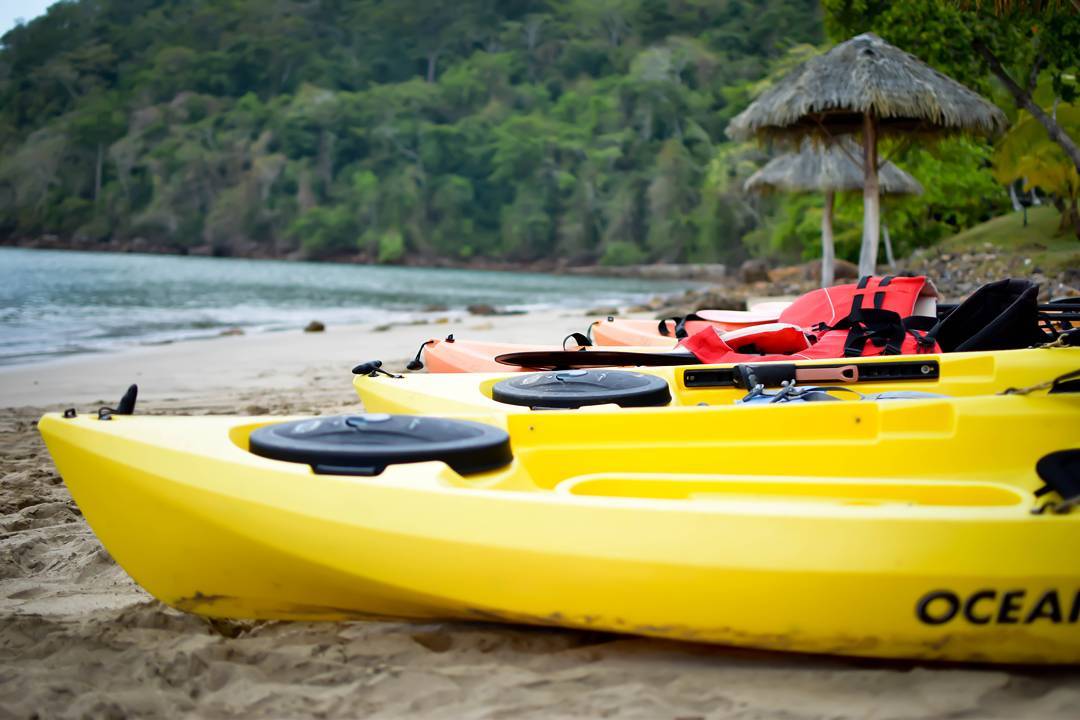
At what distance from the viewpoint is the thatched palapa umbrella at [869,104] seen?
871 centimetres

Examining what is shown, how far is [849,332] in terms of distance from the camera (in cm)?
385

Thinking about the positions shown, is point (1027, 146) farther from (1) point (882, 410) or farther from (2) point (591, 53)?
(2) point (591, 53)

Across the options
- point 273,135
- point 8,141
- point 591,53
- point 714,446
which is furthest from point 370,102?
point 714,446

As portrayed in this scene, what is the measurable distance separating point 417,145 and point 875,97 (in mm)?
56237

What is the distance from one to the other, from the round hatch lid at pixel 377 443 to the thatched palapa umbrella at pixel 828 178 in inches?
496

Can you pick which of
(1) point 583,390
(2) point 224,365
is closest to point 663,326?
(1) point 583,390

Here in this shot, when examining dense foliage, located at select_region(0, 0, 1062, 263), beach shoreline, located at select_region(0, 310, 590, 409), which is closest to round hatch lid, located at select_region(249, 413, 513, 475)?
beach shoreline, located at select_region(0, 310, 590, 409)

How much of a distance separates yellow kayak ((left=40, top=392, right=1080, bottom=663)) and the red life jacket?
169 cm

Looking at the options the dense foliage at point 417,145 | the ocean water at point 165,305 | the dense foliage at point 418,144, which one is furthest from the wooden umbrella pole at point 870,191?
the dense foliage at point 417,145

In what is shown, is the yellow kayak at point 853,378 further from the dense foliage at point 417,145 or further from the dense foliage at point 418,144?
the dense foliage at point 417,145

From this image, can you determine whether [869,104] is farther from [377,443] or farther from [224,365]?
[377,443]

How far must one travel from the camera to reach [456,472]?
2018 millimetres

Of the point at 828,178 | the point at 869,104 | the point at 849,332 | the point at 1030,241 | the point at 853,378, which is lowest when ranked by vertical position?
the point at 853,378

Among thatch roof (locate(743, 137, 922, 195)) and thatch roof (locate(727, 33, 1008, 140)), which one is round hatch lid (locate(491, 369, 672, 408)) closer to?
thatch roof (locate(727, 33, 1008, 140))
